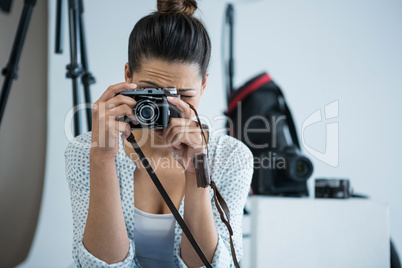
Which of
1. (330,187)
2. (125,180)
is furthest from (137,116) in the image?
(330,187)

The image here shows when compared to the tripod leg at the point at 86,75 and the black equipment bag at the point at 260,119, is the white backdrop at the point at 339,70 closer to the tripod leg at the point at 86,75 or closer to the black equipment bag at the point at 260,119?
the black equipment bag at the point at 260,119

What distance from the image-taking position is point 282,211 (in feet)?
3.31

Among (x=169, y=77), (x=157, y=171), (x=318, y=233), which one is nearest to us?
(x=169, y=77)

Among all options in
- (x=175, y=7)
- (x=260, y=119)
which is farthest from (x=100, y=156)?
(x=260, y=119)

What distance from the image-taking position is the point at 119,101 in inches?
25.3

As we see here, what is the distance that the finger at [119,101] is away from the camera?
2.11 ft

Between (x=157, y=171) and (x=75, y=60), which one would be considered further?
(x=75, y=60)

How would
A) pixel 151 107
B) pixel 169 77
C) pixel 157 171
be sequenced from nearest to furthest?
pixel 151 107, pixel 169 77, pixel 157 171

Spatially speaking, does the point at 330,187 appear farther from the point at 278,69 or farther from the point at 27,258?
the point at 27,258

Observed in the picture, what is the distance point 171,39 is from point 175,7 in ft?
0.36

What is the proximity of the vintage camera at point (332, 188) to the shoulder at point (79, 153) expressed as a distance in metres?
0.70

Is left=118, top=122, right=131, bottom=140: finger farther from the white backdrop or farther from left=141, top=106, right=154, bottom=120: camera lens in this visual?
the white backdrop

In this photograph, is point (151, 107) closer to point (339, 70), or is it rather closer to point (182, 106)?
point (182, 106)

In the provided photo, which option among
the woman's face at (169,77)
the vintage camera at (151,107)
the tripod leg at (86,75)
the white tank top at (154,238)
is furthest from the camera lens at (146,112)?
the tripod leg at (86,75)
